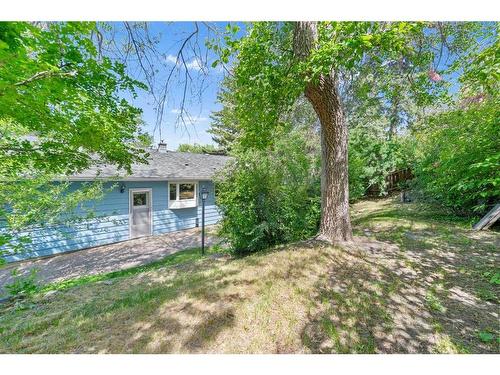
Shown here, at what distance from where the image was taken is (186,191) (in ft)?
32.3

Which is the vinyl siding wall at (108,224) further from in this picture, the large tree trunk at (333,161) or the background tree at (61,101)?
the large tree trunk at (333,161)

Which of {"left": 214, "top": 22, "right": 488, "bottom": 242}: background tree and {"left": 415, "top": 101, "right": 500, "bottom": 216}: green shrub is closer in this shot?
{"left": 214, "top": 22, "right": 488, "bottom": 242}: background tree

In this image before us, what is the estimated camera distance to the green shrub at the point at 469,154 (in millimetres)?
3738

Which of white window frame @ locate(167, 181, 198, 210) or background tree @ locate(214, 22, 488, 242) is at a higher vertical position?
background tree @ locate(214, 22, 488, 242)

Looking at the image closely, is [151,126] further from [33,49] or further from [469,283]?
[469,283]

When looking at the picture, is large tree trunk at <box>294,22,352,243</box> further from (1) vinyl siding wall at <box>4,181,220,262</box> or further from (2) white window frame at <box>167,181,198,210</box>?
(2) white window frame at <box>167,181,198,210</box>

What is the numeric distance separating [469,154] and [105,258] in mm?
8878

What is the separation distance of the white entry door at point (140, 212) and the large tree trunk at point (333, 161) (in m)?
6.79

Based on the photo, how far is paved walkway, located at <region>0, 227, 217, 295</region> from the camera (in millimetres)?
5375

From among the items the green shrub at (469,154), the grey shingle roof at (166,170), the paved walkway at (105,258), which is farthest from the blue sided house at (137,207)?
the green shrub at (469,154)

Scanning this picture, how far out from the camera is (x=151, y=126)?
359 centimetres

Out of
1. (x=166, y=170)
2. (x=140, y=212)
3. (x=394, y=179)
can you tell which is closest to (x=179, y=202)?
(x=166, y=170)

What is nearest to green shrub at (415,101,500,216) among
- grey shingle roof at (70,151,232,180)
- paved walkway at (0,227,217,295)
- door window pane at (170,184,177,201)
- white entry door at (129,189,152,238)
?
grey shingle roof at (70,151,232,180)
